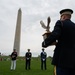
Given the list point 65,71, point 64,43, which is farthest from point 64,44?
point 65,71

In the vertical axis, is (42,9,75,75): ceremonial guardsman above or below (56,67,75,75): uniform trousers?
above

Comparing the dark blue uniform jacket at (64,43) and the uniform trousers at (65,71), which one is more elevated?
the dark blue uniform jacket at (64,43)

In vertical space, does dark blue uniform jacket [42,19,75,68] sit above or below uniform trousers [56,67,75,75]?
above

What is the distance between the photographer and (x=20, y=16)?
186ft

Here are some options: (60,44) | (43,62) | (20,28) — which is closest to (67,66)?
(60,44)

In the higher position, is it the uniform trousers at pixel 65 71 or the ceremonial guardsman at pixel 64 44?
the ceremonial guardsman at pixel 64 44

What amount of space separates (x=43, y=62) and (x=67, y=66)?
804 inches

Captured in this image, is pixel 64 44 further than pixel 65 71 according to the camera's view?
Yes

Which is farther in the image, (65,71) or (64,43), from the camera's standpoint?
(64,43)

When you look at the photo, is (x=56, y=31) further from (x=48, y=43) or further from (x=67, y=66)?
(x=67, y=66)

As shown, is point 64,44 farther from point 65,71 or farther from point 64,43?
point 65,71

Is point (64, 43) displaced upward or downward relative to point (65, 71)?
upward

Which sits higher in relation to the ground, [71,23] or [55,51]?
[71,23]

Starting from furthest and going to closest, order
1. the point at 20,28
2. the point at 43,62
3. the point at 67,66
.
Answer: the point at 20,28
the point at 43,62
the point at 67,66
